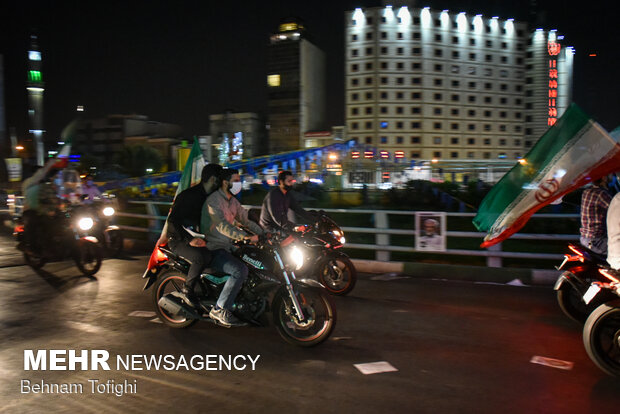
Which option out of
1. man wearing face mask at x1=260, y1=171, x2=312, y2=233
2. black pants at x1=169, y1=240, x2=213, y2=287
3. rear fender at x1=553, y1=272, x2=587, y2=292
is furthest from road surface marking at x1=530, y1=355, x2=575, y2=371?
man wearing face mask at x1=260, y1=171, x2=312, y2=233

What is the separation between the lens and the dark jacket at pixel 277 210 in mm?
7812

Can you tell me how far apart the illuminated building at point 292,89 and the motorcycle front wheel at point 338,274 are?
10539cm

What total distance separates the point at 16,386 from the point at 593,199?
241 inches

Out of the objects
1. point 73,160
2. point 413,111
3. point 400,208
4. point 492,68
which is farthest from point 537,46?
point 73,160

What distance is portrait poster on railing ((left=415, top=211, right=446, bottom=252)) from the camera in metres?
9.48

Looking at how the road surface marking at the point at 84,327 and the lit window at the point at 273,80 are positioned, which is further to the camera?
the lit window at the point at 273,80

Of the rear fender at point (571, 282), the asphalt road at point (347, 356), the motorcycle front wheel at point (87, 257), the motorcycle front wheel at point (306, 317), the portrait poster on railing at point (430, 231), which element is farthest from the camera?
the portrait poster on railing at point (430, 231)

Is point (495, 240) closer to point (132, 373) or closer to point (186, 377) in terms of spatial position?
point (186, 377)

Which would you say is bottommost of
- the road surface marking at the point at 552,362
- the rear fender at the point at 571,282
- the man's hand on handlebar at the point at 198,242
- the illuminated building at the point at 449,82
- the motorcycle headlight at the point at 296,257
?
the road surface marking at the point at 552,362

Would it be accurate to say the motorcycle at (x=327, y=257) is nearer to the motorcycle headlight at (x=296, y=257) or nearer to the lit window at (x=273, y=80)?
the motorcycle headlight at (x=296, y=257)

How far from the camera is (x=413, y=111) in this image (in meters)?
89.9

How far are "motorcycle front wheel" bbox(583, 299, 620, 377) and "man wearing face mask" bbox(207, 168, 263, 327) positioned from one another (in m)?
3.21

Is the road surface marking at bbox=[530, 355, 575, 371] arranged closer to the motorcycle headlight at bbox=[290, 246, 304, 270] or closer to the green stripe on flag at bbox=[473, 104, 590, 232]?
the green stripe on flag at bbox=[473, 104, 590, 232]

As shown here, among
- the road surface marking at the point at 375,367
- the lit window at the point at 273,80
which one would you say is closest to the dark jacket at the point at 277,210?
the road surface marking at the point at 375,367
